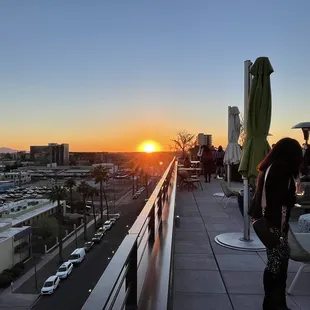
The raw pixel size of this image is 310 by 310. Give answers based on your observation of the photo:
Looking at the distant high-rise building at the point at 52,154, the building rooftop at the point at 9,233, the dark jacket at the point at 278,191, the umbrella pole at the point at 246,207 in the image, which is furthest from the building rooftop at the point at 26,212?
the distant high-rise building at the point at 52,154

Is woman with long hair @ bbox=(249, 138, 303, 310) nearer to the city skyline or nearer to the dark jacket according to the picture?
the dark jacket

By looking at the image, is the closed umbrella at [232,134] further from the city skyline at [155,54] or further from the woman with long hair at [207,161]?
the woman with long hair at [207,161]

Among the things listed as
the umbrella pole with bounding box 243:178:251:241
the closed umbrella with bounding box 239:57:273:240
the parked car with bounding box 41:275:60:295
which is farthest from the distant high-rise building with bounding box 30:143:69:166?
the closed umbrella with bounding box 239:57:273:240

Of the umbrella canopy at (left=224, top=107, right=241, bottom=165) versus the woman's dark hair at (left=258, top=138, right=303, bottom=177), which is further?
the umbrella canopy at (left=224, top=107, right=241, bottom=165)

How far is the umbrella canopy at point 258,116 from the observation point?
3844 millimetres

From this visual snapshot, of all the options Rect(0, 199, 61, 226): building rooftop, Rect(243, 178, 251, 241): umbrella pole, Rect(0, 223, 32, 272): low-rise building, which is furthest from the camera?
Rect(0, 199, 61, 226): building rooftop

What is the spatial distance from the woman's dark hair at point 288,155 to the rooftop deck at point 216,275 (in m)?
1.23

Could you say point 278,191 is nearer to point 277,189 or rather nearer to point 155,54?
point 277,189

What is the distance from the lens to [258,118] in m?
3.89

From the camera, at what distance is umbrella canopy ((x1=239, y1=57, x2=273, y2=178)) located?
384 cm

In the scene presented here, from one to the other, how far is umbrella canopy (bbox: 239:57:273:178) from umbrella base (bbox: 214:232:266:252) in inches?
36.6

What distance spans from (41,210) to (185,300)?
3912cm

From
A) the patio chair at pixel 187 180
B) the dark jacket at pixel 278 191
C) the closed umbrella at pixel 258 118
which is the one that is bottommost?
the patio chair at pixel 187 180

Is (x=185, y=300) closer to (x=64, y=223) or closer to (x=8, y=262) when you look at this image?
(x=8, y=262)
